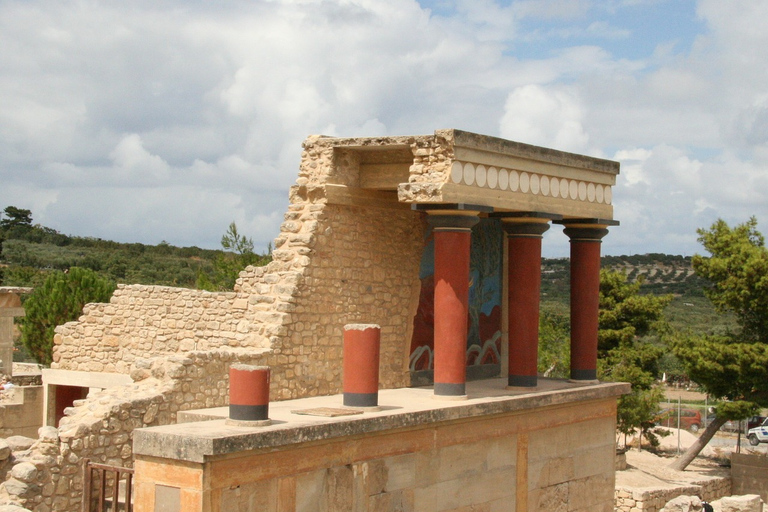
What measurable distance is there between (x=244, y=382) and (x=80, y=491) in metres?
2.51

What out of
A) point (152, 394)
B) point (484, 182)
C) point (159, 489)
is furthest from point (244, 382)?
point (484, 182)

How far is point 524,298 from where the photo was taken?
12.5 meters

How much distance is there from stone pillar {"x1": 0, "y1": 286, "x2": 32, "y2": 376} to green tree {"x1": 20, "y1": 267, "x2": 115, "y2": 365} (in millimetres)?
4112

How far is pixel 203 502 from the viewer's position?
24.3ft

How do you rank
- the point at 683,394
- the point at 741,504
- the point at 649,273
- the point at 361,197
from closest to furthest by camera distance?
1. the point at 361,197
2. the point at 741,504
3. the point at 683,394
4. the point at 649,273

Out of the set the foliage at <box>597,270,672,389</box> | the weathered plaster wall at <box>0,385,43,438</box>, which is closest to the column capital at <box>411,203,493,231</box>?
the weathered plaster wall at <box>0,385,43,438</box>

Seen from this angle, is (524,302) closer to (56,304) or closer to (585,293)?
(585,293)

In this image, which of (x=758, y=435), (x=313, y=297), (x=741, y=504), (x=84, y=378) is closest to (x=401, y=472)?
(x=313, y=297)

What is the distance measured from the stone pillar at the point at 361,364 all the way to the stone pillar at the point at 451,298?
1461 mm

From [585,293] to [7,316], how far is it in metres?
12.0

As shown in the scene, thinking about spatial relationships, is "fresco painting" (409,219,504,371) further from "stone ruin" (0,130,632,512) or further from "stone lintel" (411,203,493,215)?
"stone lintel" (411,203,493,215)

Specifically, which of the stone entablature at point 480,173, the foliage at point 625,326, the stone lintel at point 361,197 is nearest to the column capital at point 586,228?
the stone entablature at point 480,173

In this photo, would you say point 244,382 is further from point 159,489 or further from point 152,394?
point 152,394

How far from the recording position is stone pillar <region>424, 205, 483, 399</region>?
10.9m
